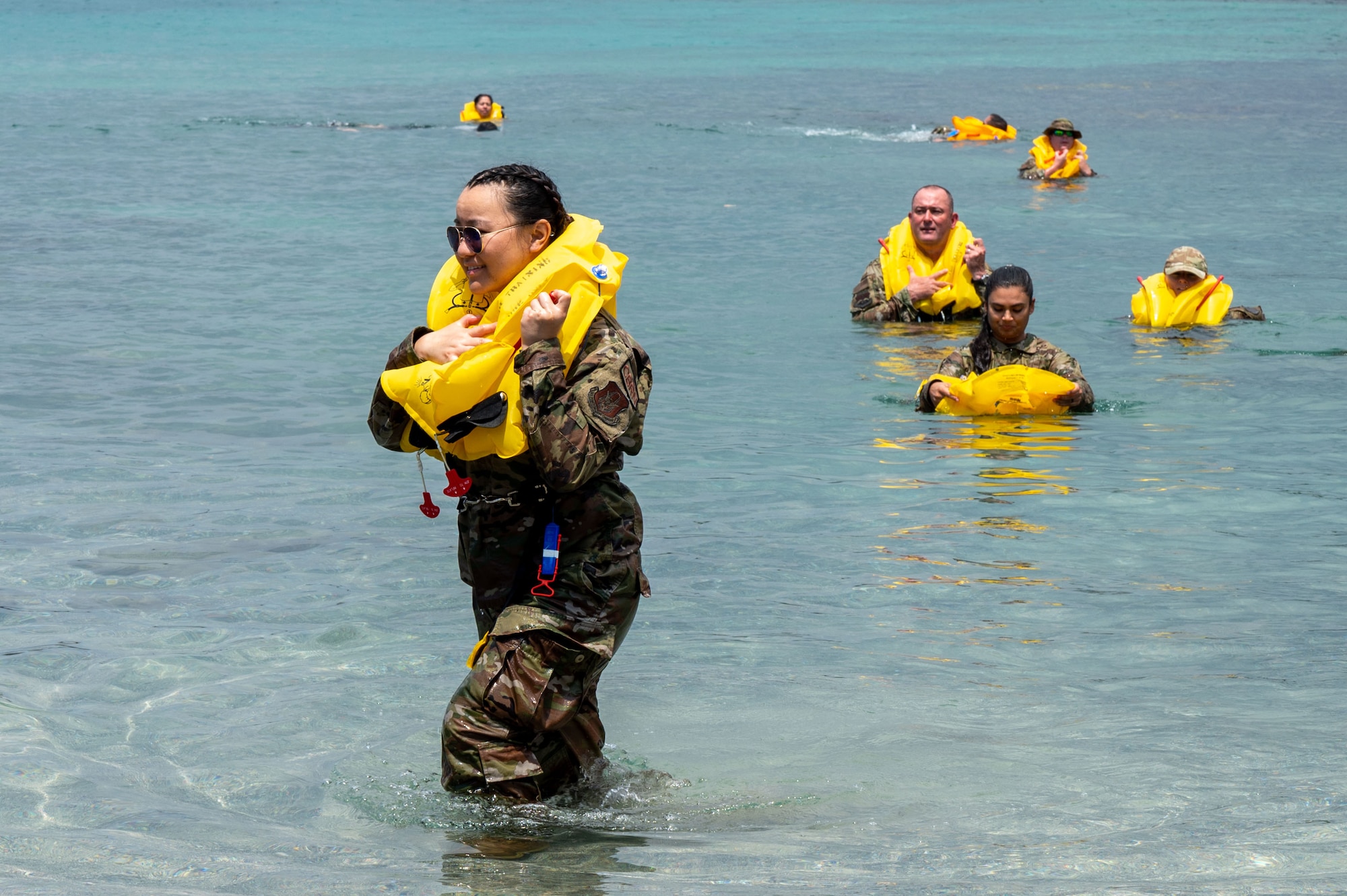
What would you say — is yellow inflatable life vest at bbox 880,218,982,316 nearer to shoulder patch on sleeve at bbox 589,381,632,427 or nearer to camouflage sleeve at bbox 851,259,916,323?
camouflage sleeve at bbox 851,259,916,323

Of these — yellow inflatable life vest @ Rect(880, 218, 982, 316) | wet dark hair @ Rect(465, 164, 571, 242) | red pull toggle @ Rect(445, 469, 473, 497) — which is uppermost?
wet dark hair @ Rect(465, 164, 571, 242)

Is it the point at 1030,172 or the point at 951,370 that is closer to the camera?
→ the point at 951,370

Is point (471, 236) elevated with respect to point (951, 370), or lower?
elevated

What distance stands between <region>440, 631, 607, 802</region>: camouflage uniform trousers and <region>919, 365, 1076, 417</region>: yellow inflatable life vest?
6.77m

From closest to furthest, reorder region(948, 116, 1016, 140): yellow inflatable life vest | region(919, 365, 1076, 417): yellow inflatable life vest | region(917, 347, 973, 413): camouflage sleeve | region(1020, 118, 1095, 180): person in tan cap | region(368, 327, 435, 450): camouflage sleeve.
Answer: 1. region(368, 327, 435, 450): camouflage sleeve
2. region(919, 365, 1076, 417): yellow inflatable life vest
3. region(917, 347, 973, 413): camouflage sleeve
4. region(1020, 118, 1095, 180): person in tan cap
5. region(948, 116, 1016, 140): yellow inflatable life vest

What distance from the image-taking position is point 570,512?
4406 millimetres

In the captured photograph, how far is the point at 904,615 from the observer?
6.89 metres

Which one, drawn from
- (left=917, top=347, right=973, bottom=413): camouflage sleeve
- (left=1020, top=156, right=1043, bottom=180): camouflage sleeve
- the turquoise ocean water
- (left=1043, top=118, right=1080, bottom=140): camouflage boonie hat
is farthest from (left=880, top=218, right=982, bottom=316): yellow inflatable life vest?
(left=1020, top=156, right=1043, bottom=180): camouflage sleeve

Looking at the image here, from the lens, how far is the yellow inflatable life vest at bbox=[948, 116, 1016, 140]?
105 ft

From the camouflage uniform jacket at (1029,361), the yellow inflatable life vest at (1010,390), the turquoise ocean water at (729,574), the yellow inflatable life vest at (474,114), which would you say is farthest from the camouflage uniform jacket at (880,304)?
the yellow inflatable life vest at (474,114)

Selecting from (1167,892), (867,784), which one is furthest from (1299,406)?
(1167,892)

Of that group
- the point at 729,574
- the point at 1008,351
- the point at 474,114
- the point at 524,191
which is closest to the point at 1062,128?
the point at 474,114

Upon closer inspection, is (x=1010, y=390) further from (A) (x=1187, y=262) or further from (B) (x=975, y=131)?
(B) (x=975, y=131)

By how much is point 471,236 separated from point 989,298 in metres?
6.83
